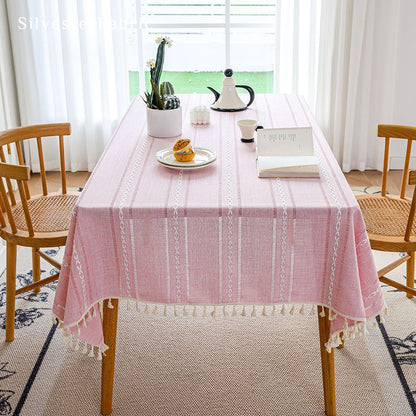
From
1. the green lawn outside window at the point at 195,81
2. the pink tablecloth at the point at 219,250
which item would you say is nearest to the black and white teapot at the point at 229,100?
the pink tablecloth at the point at 219,250

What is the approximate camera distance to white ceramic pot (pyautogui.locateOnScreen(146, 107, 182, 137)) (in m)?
2.35

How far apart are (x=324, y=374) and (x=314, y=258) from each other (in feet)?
1.43

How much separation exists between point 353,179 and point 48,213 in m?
2.14

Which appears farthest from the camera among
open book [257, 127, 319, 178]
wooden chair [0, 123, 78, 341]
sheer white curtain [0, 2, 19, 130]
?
sheer white curtain [0, 2, 19, 130]

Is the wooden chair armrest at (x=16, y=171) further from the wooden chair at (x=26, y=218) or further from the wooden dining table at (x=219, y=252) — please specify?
the wooden dining table at (x=219, y=252)

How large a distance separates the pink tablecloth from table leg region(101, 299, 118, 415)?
0.04 meters

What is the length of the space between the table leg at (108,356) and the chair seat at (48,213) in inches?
20.4

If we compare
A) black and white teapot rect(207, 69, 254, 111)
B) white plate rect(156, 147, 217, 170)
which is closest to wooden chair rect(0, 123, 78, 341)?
white plate rect(156, 147, 217, 170)

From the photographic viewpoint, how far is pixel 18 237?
2213 mm

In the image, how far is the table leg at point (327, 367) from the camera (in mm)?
1896

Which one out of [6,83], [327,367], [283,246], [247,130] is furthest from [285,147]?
[6,83]

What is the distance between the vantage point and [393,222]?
233 centimetres

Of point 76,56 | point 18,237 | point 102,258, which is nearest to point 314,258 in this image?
point 102,258

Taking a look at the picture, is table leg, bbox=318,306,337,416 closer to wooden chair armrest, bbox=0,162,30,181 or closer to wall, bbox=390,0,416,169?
wooden chair armrest, bbox=0,162,30,181
